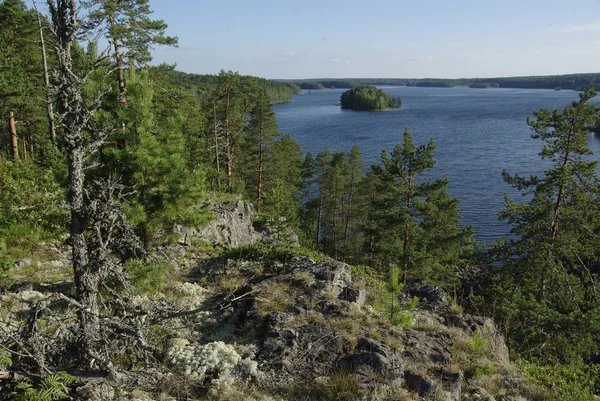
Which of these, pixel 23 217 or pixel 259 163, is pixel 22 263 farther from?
pixel 259 163

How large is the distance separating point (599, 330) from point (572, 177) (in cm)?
636

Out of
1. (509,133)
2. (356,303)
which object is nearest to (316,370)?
(356,303)

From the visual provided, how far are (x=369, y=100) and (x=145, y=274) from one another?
131923 mm

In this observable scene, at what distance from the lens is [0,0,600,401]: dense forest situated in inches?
185

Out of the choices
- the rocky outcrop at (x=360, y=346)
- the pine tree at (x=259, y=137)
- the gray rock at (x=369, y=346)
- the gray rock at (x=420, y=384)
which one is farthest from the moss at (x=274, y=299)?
the pine tree at (x=259, y=137)

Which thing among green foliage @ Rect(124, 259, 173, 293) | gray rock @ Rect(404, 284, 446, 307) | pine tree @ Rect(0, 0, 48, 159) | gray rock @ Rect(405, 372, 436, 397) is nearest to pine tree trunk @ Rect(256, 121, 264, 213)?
pine tree @ Rect(0, 0, 48, 159)

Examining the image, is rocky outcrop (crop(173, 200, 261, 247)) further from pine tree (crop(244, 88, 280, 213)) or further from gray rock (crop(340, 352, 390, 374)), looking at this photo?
gray rock (crop(340, 352, 390, 374))

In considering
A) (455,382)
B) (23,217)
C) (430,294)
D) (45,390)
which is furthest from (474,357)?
(23,217)

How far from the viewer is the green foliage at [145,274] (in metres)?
8.79

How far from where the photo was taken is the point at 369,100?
438 feet

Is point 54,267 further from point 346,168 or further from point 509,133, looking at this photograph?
point 509,133

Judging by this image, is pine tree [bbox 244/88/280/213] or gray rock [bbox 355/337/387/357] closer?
gray rock [bbox 355/337/387/357]

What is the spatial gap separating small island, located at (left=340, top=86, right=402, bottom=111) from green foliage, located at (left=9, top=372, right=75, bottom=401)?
133922 mm

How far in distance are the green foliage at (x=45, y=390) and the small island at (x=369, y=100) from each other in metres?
134
